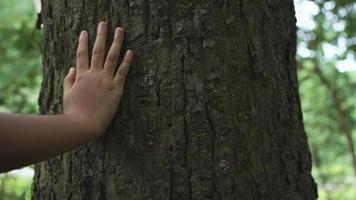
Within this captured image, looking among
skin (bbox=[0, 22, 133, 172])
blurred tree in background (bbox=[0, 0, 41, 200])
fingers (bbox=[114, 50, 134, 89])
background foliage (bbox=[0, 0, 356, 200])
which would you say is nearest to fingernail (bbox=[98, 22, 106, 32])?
skin (bbox=[0, 22, 133, 172])

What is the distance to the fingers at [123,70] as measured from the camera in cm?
179

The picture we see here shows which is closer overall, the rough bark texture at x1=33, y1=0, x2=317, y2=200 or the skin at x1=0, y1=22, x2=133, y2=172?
the skin at x1=0, y1=22, x2=133, y2=172

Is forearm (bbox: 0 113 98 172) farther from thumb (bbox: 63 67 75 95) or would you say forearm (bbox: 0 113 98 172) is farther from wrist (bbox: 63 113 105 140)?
thumb (bbox: 63 67 75 95)

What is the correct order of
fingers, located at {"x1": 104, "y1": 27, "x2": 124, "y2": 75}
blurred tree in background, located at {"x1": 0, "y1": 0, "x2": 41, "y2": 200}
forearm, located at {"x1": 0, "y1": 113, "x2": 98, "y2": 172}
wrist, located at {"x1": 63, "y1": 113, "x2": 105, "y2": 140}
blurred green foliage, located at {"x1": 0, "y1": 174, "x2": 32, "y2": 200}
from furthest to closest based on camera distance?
blurred tree in background, located at {"x1": 0, "y1": 0, "x2": 41, "y2": 200}
blurred green foliage, located at {"x1": 0, "y1": 174, "x2": 32, "y2": 200}
fingers, located at {"x1": 104, "y1": 27, "x2": 124, "y2": 75}
wrist, located at {"x1": 63, "y1": 113, "x2": 105, "y2": 140}
forearm, located at {"x1": 0, "y1": 113, "x2": 98, "y2": 172}

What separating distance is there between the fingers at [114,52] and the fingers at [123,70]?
0.02m

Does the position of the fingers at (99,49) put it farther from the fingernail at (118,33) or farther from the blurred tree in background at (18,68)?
the blurred tree in background at (18,68)

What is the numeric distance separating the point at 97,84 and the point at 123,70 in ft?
0.28

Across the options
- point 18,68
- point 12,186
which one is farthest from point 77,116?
point 18,68

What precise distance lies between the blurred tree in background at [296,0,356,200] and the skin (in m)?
2.74

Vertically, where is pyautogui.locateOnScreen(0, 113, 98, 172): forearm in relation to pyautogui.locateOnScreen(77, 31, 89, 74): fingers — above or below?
below

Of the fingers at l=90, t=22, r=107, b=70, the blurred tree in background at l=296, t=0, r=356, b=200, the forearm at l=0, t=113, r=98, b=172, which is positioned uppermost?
the blurred tree in background at l=296, t=0, r=356, b=200

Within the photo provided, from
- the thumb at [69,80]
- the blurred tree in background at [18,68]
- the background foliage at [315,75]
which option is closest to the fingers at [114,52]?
the thumb at [69,80]

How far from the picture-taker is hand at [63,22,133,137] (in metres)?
1.75

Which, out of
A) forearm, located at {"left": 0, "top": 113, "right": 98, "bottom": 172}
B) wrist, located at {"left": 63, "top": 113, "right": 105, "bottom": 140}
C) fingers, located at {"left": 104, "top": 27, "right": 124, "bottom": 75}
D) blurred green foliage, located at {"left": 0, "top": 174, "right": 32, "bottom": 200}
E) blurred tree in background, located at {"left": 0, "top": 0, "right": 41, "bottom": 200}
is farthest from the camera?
blurred tree in background, located at {"left": 0, "top": 0, "right": 41, "bottom": 200}
